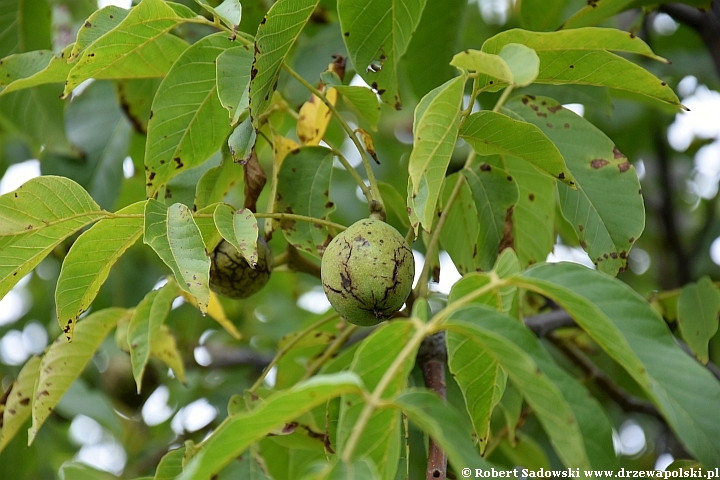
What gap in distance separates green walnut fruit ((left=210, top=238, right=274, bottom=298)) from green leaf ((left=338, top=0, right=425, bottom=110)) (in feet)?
1.35

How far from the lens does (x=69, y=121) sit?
2279mm

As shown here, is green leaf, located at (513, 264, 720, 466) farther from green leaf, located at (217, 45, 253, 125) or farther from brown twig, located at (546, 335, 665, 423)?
brown twig, located at (546, 335, 665, 423)

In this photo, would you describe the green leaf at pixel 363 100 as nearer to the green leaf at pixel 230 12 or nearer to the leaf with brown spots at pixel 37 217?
the green leaf at pixel 230 12

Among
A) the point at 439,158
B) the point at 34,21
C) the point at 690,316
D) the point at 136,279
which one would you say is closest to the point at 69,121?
the point at 34,21

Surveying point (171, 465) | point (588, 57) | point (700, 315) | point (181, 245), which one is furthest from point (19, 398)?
point (700, 315)

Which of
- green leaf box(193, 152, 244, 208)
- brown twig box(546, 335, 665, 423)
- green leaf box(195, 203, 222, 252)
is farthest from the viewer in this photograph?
brown twig box(546, 335, 665, 423)

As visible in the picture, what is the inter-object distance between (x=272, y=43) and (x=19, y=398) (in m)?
0.99

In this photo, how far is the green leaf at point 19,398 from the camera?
63.9 inches

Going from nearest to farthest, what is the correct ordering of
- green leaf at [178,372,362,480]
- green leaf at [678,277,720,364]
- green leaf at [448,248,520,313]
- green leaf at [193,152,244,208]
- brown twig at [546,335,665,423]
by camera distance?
green leaf at [178,372,362,480]
green leaf at [448,248,520,313]
green leaf at [193,152,244,208]
green leaf at [678,277,720,364]
brown twig at [546,335,665,423]

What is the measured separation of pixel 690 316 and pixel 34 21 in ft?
6.07

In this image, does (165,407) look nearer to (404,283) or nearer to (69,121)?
(69,121)

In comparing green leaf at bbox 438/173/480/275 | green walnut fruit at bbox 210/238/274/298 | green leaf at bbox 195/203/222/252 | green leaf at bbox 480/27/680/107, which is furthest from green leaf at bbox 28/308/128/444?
green leaf at bbox 480/27/680/107

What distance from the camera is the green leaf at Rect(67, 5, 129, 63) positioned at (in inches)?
50.6

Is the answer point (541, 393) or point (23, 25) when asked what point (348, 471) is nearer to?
point (541, 393)
